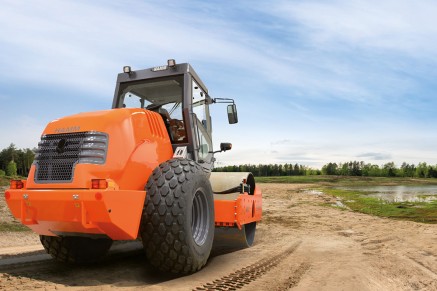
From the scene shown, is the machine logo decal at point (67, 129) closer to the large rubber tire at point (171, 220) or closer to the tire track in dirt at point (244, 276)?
the large rubber tire at point (171, 220)

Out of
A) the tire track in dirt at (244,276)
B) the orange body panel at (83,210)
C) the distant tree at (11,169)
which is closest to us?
the orange body panel at (83,210)

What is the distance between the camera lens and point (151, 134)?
21.1 ft

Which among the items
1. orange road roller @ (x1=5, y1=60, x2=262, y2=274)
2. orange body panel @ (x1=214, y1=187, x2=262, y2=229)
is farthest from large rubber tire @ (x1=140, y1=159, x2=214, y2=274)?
orange body panel @ (x1=214, y1=187, x2=262, y2=229)

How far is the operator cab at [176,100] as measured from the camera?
740cm

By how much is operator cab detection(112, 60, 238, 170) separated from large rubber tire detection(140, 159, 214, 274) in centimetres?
126

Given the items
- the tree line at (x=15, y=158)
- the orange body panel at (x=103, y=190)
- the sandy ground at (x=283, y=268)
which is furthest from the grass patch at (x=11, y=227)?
the tree line at (x=15, y=158)

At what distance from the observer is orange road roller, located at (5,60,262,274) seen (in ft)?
17.4

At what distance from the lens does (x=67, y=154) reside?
5.75 meters

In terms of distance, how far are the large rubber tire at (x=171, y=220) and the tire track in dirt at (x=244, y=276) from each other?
1.60 feet

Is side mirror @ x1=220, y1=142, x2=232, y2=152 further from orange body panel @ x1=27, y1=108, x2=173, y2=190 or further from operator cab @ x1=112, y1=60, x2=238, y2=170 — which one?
orange body panel @ x1=27, y1=108, x2=173, y2=190

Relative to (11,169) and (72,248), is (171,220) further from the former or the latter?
(11,169)

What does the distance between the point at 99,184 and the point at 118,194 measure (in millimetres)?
274

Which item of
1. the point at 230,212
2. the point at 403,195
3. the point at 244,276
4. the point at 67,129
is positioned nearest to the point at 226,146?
the point at 230,212

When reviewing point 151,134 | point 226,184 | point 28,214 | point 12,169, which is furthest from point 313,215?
point 12,169
